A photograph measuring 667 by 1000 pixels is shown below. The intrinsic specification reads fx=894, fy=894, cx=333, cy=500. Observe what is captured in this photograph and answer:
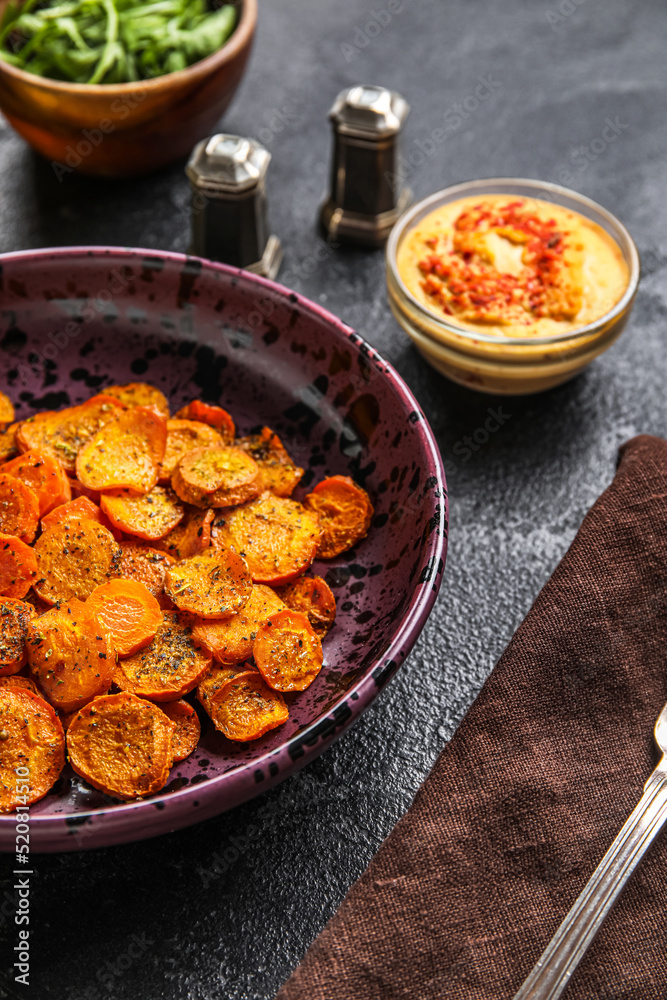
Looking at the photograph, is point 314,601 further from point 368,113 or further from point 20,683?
point 368,113

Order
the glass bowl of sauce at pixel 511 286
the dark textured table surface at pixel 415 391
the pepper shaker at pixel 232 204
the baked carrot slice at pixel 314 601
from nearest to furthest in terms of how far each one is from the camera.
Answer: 1. the dark textured table surface at pixel 415 391
2. the baked carrot slice at pixel 314 601
3. the glass bowl of sauce at pixel 511 286
4. the pepper shaker at pixel 232 204

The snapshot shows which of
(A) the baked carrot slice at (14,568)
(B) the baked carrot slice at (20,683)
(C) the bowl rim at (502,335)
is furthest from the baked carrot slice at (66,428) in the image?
(C) the bowl rim at (502,335)

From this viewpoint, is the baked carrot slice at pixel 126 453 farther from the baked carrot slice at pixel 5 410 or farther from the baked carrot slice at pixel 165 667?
the baked carrot slice at pixel 165 667

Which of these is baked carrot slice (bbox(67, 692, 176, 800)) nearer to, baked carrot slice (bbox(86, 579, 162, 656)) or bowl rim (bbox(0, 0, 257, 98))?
baked carrot slice (bbox(86, 579, 162, 656))

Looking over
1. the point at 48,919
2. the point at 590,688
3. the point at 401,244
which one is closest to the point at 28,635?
the point at 48,919

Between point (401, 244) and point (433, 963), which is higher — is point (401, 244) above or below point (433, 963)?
above

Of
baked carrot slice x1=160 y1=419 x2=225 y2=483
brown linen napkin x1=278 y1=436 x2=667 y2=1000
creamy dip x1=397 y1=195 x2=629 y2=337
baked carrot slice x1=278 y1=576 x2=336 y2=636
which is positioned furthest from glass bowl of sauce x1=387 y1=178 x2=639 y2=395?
baked carrot slice x1=278 y1=576 x2=336 y2=636

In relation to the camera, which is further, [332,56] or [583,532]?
[332,56]

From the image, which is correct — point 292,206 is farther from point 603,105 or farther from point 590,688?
point 590,688

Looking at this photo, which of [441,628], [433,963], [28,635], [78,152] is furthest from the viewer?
[78,152]
